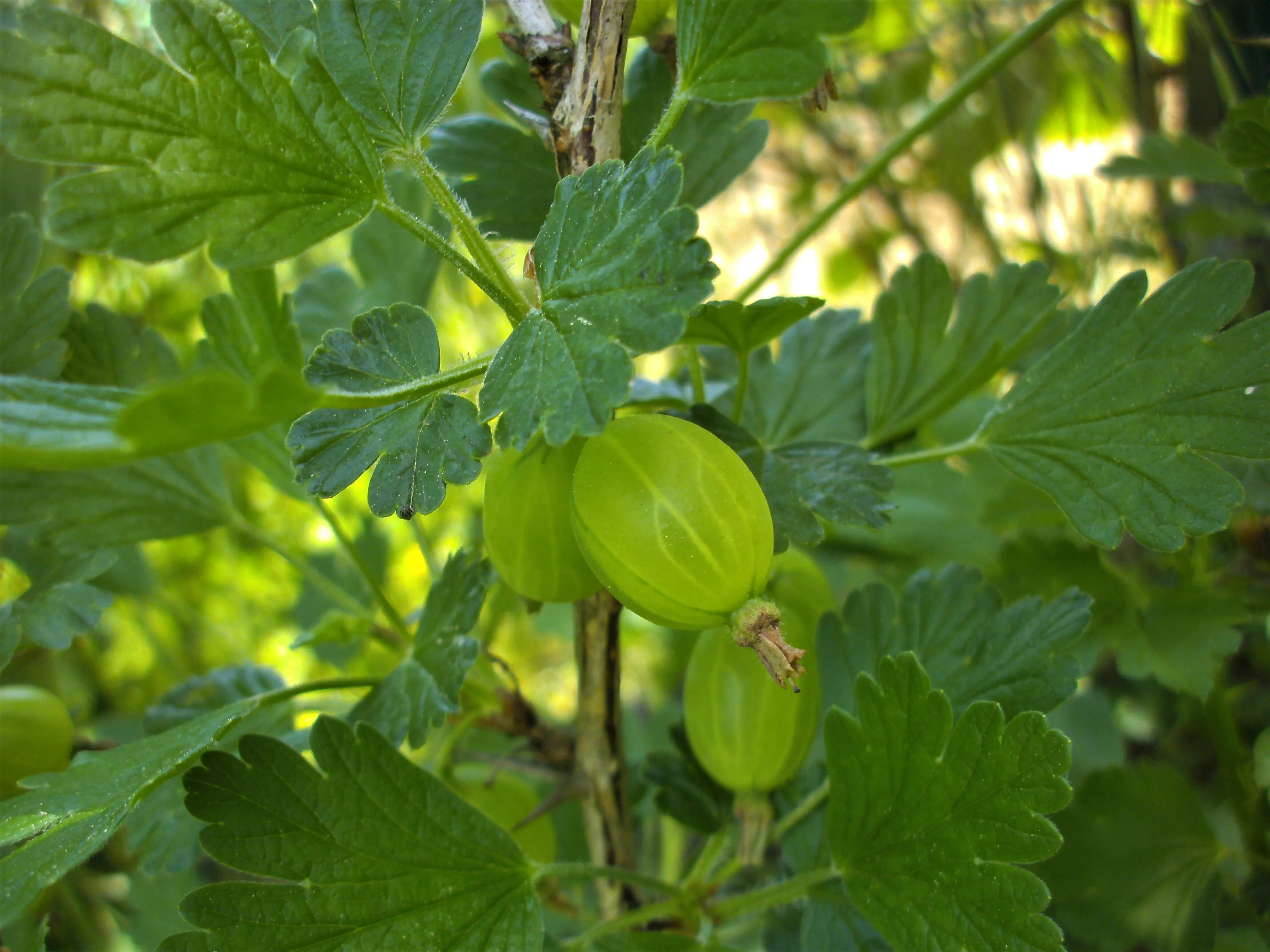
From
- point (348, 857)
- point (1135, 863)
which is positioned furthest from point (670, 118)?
point (1135, 863)

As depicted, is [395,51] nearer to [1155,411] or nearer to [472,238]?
[472,238]

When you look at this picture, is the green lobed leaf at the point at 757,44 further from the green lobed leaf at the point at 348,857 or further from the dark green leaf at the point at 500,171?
the green lobed leaf at the point at 348,857

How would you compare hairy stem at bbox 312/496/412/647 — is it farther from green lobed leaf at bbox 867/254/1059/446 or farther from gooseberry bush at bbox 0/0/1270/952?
green lobed leaf at bbox 867/254/1059/446

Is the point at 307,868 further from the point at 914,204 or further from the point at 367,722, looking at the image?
the point at 914,204

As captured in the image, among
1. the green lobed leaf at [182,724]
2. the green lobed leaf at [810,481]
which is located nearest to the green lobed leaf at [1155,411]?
the green lobed leaf at [810,481]

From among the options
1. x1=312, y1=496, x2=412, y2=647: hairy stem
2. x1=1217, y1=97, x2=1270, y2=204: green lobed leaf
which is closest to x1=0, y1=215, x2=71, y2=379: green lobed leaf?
x1=312, y1=496, x2=412, y2=647: hairy stem

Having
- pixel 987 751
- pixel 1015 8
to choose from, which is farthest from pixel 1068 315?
pixel 1015 8

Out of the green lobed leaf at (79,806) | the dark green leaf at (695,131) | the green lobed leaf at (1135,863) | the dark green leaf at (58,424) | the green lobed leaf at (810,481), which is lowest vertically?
the green lobed leaf at (1135,863)
